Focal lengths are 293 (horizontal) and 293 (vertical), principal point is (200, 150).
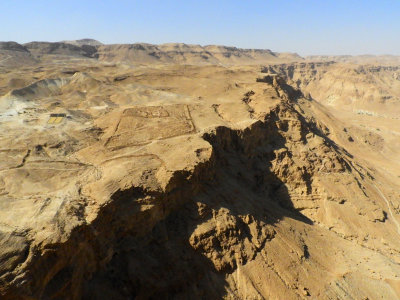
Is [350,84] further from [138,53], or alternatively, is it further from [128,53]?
[128,53]

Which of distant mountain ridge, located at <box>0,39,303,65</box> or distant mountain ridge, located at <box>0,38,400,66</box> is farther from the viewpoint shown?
distant mountain ridge, located at <box>0,39,303,65</box>

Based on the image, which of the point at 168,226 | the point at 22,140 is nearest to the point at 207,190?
the point at 168,226

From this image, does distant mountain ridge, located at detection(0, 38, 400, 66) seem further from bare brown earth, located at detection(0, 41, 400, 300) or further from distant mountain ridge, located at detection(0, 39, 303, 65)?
bare brown earth, located at detection(0, 41, 400, 300)

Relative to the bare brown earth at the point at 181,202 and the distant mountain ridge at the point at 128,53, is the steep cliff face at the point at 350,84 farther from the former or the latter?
the bare brown earth at the point at 181,202

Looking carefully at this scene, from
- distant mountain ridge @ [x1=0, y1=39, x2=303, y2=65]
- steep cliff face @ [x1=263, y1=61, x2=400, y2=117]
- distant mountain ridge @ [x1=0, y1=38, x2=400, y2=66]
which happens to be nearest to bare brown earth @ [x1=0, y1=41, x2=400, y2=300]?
steep cliff face @ [x1=263, y1=61, x2=400, y2=117]

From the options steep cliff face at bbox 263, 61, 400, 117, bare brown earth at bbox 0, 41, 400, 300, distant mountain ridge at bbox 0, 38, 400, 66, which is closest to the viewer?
bare brown earth at bbox 0, 41, 400, 300

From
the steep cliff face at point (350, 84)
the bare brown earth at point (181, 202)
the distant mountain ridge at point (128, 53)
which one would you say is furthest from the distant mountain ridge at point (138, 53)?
the bare brown earth at point (181, 202)

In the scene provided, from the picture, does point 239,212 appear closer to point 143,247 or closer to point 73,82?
point 143,247

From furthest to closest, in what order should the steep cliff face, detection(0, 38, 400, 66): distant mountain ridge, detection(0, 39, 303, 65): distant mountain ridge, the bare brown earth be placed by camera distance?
detection(0, 39, 303, 65): distant mountain ridge → detection(0, 38, 400, 66): distant mountain ridge → the steep cliff face → the bare brown earth
